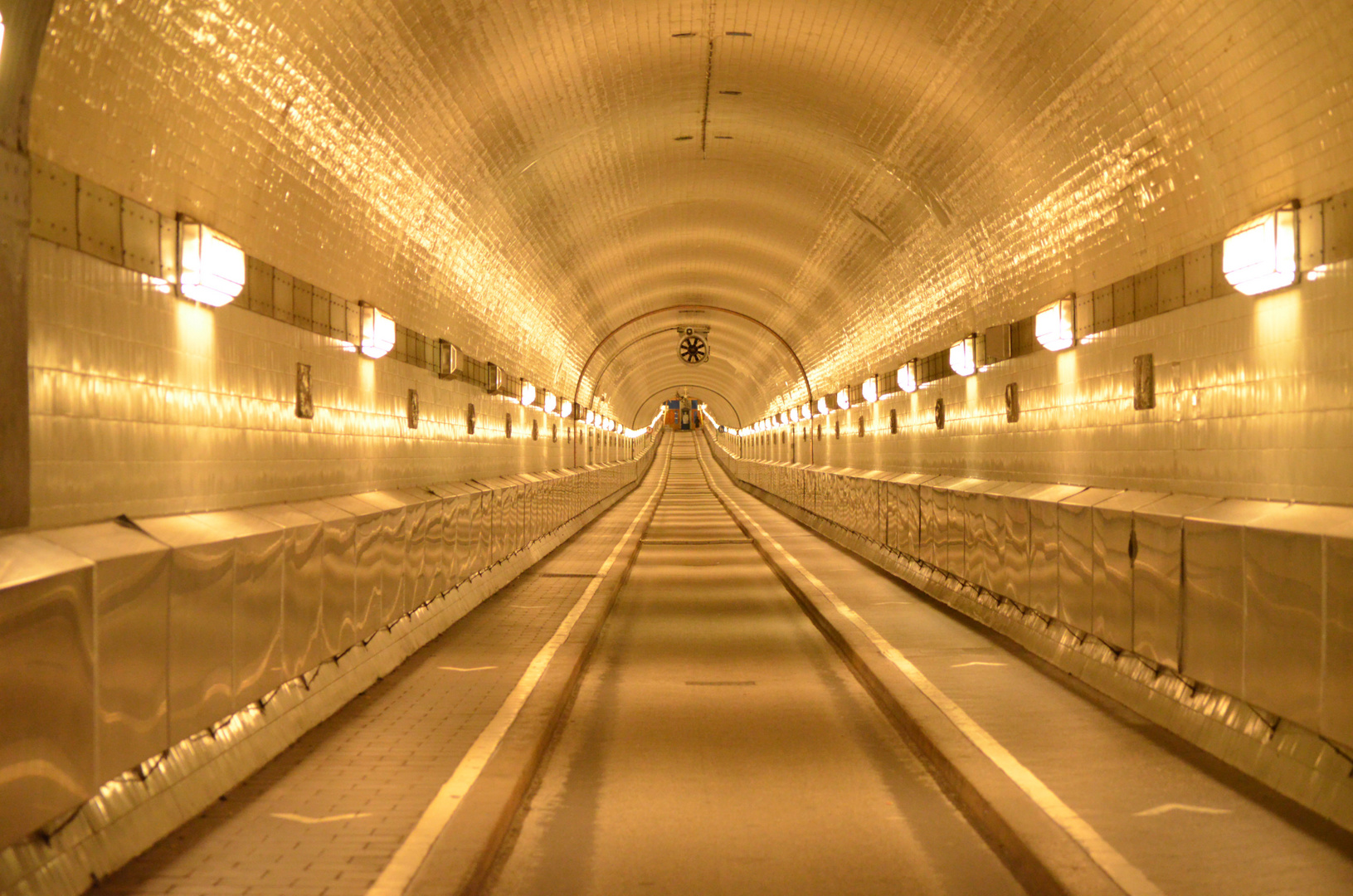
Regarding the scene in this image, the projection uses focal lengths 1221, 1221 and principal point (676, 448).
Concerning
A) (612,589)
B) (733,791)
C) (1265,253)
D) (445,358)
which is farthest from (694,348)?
(733,791)

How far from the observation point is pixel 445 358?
15.0 meters

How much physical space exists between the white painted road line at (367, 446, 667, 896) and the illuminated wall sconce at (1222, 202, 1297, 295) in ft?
17.3

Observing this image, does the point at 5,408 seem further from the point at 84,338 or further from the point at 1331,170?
the point at 1331,170

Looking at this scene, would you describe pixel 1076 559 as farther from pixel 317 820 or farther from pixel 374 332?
pixel 374 332

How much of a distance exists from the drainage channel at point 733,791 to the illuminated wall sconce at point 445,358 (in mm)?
4396

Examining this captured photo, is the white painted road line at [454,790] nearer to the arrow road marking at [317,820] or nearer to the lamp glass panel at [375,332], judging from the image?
the arrow road marking at [317,820]

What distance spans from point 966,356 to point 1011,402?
5.24 ft

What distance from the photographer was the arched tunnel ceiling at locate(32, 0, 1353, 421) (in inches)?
264

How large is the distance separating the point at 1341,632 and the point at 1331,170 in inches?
104

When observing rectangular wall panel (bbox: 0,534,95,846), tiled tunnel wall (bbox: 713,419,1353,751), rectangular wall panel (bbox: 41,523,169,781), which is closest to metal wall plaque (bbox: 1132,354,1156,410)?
tiled tunnel wall (bbox: 713,419,1353,751)

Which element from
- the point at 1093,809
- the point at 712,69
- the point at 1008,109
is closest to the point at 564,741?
the point at 1093,809

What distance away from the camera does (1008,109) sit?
1048 centimetres

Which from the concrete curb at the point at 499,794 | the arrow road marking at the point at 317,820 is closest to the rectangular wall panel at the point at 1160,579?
the concrete curb at the point at 499,794

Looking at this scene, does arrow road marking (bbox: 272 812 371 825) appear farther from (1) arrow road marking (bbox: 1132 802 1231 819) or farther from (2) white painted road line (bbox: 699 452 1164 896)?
(1) arrow road marking (bbox: 1132 802 1231 819)
